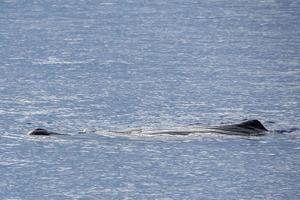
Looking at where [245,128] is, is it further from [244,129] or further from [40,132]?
[40,132]

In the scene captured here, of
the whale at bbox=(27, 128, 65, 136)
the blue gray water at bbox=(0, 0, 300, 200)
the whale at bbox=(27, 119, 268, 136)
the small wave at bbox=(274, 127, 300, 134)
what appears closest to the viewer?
the blue gray water at bbox=(0, 0, 300, 200)

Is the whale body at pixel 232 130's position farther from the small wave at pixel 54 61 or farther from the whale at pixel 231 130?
the small wave at pixel 54 61

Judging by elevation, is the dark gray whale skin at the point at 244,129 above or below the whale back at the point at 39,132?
below

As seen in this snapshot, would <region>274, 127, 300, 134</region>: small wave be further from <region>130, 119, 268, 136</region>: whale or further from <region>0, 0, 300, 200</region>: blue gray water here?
<region>130, 119, 268, 136</region>: whale

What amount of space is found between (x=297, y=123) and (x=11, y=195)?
9455 millimetres

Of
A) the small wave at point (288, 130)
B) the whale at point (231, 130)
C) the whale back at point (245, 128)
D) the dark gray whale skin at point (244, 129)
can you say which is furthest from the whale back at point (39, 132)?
the small wave at point (288, 130)

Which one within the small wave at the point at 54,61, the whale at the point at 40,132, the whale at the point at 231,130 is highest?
the whale at the point at 40,132

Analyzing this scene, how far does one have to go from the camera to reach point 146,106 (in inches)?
1387

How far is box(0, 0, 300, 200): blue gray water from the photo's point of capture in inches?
1043

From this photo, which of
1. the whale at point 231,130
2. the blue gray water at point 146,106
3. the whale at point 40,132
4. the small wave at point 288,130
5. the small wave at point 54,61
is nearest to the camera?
the blue gray water at point 146,106

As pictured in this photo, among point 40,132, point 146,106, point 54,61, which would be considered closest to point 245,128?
point 40,132

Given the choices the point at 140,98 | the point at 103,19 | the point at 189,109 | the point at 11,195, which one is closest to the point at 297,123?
the point at 189,109

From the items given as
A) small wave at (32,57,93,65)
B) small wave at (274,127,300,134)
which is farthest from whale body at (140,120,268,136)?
small wave at (32,57,93,65)

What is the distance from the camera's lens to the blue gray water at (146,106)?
26500 mm
